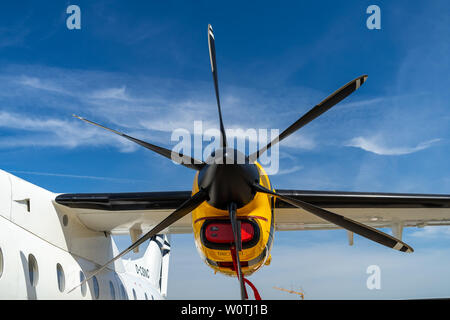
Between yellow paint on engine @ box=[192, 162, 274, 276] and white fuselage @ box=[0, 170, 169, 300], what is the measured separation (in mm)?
2810

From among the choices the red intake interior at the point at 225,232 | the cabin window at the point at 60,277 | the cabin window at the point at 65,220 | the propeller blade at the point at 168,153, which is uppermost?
the propeller blade at the point at 168,153

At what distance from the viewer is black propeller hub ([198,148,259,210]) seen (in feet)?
17.4

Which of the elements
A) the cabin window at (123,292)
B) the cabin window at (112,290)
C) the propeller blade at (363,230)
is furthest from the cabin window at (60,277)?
the propeller blade at (363,230)

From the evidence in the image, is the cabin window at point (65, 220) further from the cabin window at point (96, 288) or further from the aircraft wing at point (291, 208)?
the cabin window at point (96, 288)

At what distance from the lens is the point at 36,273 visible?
6.21 meters

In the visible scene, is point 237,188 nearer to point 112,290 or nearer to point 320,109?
point 320,109

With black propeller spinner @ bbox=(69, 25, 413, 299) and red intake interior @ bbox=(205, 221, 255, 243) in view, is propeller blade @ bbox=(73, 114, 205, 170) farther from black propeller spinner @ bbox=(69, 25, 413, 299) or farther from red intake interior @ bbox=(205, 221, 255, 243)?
red intake interior @ bbox=(205, 221, 255, 243)

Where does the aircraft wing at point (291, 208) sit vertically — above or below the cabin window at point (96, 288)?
above

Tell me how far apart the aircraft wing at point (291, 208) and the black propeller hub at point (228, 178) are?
1.07m

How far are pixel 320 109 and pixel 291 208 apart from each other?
2569 millimetres

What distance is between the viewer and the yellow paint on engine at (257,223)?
5617 millimetres
